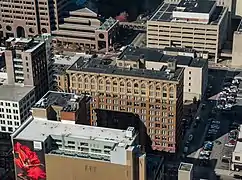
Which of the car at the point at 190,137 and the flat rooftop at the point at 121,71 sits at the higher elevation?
the flat rooftop at the point at 121,71

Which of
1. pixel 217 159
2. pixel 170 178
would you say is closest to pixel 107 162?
pixel 170 178

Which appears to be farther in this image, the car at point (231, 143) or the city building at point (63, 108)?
the car at point (231, 143)

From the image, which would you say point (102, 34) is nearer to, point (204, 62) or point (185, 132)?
point (204, 62)

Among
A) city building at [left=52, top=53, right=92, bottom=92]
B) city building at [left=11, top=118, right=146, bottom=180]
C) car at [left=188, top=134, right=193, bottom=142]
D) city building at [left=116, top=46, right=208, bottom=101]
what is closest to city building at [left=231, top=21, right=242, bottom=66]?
city building at [left=116, top=46, right=208, bottom=101]

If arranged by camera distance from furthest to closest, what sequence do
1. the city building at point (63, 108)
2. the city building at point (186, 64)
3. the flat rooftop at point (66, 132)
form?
the city building at point (186, 64) → the city building at point (63, 108) → the flat rooftop at point (66, 132)

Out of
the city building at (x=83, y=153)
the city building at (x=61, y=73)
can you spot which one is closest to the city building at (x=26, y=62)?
the city building at (x=61, y=73)

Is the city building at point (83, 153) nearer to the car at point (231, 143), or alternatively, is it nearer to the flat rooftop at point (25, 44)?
the flat rooftop at point (25, 44)

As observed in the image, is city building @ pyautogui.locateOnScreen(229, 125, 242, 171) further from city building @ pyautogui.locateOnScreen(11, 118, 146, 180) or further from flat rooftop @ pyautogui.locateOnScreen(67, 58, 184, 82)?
city building @ pyautogui.locateOnScreen(11, 118, 146, 180)
